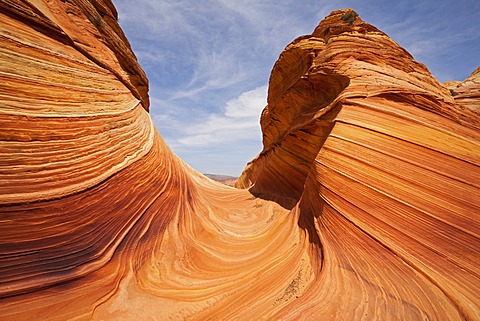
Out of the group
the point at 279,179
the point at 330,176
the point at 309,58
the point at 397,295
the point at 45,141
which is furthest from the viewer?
the point at 279,179

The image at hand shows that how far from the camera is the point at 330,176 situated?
3914 mm

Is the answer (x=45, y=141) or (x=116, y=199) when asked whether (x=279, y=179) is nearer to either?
(x=116, y=199)

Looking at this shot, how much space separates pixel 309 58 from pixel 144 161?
242 inches

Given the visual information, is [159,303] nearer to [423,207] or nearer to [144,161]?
[144,161]

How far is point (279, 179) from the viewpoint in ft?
28.3

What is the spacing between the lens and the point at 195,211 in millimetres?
5199

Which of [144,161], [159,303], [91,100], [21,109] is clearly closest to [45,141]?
[21,109]

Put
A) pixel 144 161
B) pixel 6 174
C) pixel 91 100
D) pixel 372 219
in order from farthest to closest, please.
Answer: pixel 144 161 → pixel 91 100 → pixel 372 219 → pixel 6 174

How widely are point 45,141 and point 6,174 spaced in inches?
22.5

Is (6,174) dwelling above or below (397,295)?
below

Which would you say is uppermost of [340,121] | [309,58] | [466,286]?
[309,58]

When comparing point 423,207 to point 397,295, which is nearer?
point 397,295

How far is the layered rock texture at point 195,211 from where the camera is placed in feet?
7.40

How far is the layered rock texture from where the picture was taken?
7.40ft
